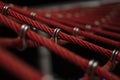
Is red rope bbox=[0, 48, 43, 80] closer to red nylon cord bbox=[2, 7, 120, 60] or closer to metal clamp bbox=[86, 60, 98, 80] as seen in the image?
metal clamp bbox=[86, 60, 98, 80]

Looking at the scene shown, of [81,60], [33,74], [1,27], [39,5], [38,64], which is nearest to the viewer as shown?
[33,74]

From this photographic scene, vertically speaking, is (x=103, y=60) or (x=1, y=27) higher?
(x=1, y=27)

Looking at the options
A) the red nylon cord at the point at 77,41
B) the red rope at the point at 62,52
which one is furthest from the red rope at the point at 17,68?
the red nylon cord at the point at 77,41

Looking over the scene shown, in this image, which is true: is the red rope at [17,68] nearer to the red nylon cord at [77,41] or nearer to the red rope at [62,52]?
the red rope at [62,52]

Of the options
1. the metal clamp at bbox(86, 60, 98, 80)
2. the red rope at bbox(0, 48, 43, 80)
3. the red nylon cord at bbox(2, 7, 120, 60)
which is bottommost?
the red rope at bbox(0, 48, 43, 80)

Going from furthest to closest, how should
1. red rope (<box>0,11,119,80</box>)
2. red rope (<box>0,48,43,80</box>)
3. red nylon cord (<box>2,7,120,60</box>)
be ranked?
red nylon cord (<box>2,7,120,60</box>), red rope (<box>0,11,119,80</box>), red rope (<box>0,48,43,80</box>)

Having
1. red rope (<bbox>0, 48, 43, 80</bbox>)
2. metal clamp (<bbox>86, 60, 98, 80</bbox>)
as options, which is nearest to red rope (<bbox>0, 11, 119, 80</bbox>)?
metal clamp (<bbox>86, 60, 98, 80</bbox>)

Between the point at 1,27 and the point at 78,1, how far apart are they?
4.61 feet

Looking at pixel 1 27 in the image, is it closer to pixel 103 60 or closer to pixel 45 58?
pixel 45 58

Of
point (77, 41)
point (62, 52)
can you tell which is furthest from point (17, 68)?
point (77, 41)

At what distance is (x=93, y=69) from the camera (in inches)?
20.9

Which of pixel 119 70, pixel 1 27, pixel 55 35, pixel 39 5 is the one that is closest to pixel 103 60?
pixel 119 70

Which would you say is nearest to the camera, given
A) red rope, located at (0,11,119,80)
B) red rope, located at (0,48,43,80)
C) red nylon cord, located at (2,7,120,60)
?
red rope, located at (0,48,43,80)

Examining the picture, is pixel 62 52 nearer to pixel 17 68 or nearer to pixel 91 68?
pixel 91 68
